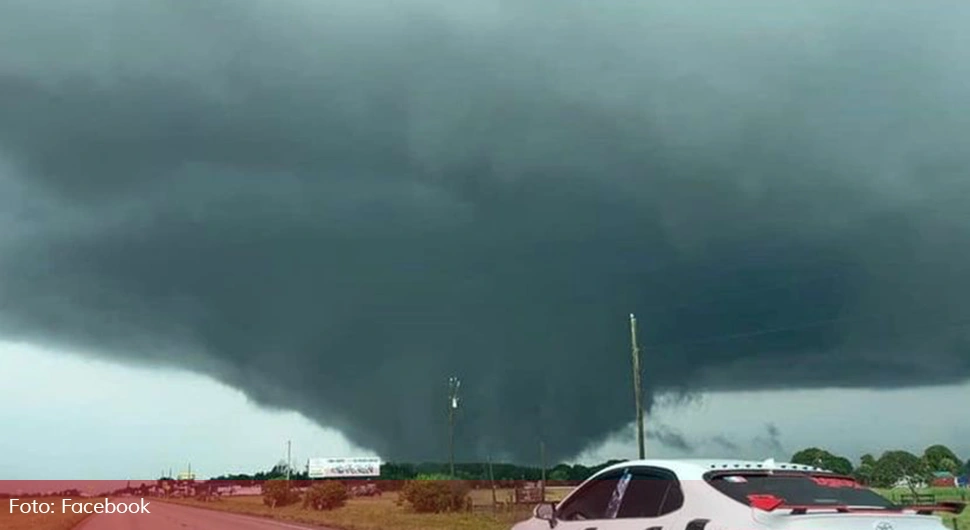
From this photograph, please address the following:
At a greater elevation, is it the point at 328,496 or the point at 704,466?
the point at 704,466

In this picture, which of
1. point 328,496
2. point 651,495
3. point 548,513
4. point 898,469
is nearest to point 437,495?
point 328,496

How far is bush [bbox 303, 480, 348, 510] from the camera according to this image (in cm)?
6594

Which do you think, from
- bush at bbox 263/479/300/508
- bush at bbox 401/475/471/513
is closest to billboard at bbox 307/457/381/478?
bush at bbox 263/479/300/508

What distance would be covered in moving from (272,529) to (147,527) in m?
7.17

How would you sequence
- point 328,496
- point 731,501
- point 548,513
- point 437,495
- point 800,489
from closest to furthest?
point 731,501 → point 800,489 → point 548,513 → point 437,495 → point 328,496

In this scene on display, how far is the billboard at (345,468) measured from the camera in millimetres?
160375

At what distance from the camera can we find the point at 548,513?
33.7 ft

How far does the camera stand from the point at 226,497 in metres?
A: 118

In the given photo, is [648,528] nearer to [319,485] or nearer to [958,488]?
[319,485]

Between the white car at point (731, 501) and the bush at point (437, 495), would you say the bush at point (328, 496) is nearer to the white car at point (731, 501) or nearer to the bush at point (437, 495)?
the bush at point (437, 495)

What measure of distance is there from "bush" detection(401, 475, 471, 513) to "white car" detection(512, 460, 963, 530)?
51.2 m

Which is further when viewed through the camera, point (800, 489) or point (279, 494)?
point (279, 494)

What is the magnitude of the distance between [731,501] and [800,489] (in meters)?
1.02

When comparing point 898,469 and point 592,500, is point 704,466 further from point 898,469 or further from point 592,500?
point 898,469
